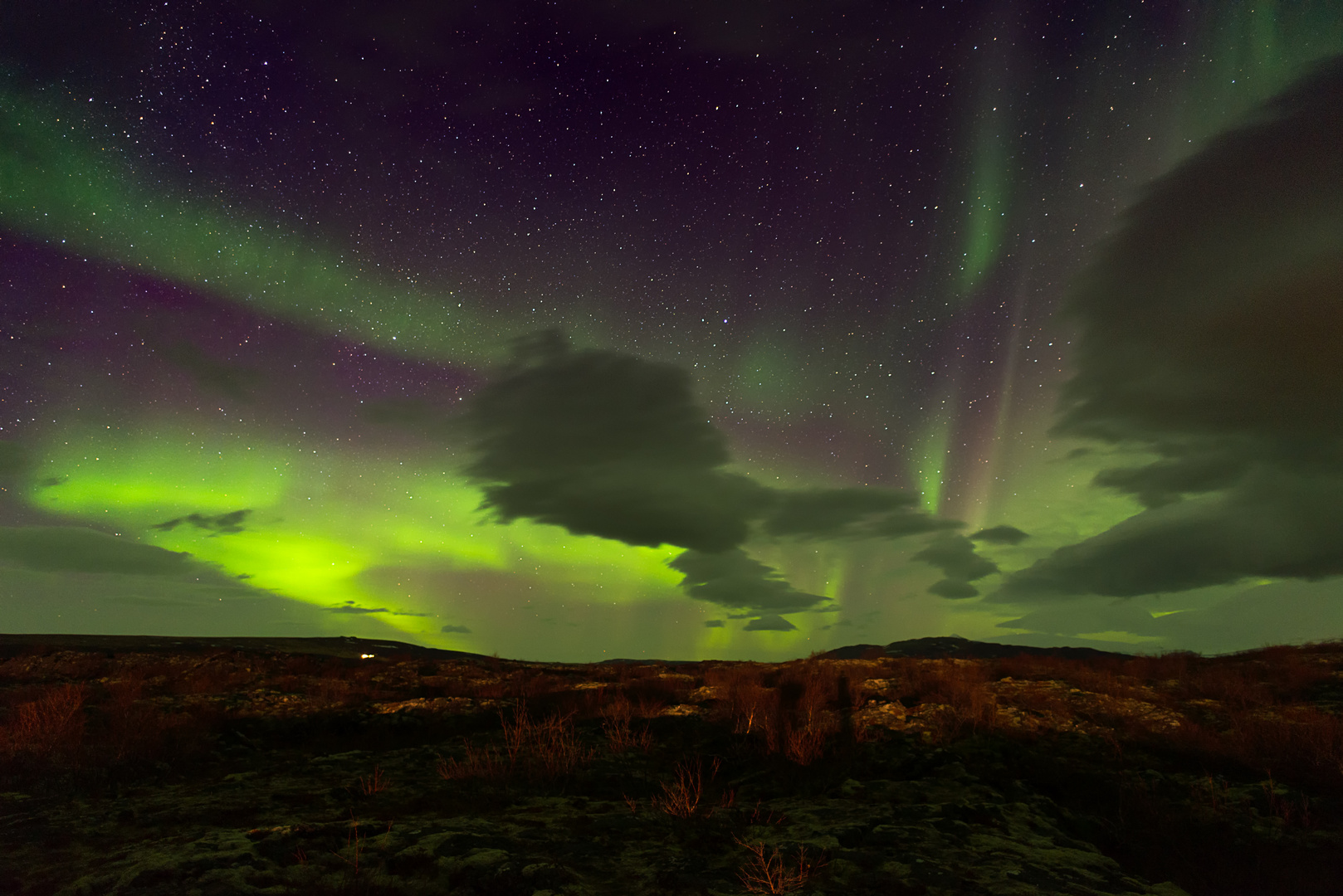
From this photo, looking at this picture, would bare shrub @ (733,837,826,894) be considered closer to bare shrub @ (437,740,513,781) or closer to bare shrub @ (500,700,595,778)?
bare shrub @ (500,700,595,778)

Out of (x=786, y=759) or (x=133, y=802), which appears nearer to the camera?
(x=133, y=802)

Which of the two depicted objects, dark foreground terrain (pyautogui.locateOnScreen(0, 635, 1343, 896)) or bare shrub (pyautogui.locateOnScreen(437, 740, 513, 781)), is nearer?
dark foreground terrain (pyautogui.locateOnScreen(0, 635, 1343, 896))

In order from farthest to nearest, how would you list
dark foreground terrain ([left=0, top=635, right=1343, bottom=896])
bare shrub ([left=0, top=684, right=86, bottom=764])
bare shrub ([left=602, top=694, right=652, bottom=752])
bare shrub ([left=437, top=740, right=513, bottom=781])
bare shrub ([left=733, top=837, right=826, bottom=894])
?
bare shrub ([left=602, top=694, right=652, bottom=752])
bare shrub ([left=0, top=684, right=86, bottom=764])
bare shrub ([left=437, top=740, right=513, bottom=781])
dark foreground terrain ([left=0, top=635, right=1343, bottom=896])
bare shrub ([left=733, top=837, right=826, bottom=894])

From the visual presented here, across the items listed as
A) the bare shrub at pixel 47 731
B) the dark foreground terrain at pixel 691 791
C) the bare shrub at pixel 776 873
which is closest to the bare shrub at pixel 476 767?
the dark foreground terrain at pixel 691 791

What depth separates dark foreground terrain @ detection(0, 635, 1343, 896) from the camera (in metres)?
5.99

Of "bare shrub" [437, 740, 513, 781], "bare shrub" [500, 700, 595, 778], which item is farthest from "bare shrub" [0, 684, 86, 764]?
"bare shrub" [500, 700, 595, 778]

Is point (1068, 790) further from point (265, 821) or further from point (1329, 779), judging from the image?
point (265, 821)

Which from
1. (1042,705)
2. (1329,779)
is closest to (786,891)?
(1329,779)

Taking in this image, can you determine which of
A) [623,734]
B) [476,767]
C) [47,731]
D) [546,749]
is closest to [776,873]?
[546,749]

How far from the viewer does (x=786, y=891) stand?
5.45 meters

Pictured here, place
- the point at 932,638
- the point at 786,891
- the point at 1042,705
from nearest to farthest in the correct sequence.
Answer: the point at 786,891
the point at 1042,705
the point at 932,638

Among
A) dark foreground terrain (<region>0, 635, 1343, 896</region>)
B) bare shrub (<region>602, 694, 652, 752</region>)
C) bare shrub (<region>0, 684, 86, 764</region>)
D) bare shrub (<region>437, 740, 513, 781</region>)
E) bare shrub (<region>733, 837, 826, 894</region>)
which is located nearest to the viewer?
bare shrub (<region>733, 837, 826, 894</region>)

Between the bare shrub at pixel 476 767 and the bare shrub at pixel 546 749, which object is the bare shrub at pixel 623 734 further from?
the bare shrub at pixel 476 767

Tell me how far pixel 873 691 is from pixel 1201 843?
382 inches
